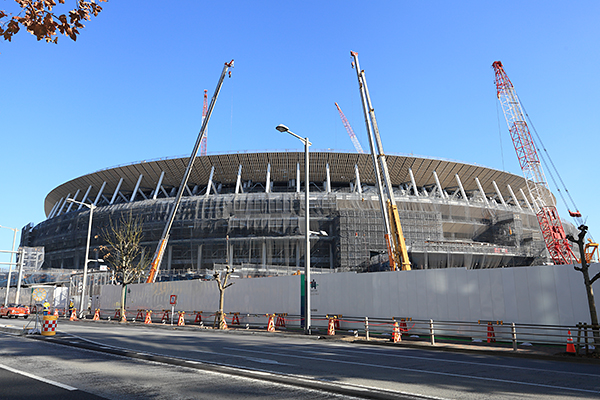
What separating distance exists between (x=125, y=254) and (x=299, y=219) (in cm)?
2866

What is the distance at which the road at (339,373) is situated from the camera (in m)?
7.66

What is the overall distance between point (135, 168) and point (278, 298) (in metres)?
56.5

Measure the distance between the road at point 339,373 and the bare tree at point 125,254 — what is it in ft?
76.0

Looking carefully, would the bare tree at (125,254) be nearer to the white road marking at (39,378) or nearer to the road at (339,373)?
the road at (339,373)

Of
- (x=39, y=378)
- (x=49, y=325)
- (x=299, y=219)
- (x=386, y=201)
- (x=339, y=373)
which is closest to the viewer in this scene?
(x=39, y=378)

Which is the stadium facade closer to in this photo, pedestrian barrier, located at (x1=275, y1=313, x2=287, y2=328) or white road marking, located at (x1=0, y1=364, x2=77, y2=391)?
pedestrian barrier, located at (x1=275, y1=313, x2=287, y2=328)

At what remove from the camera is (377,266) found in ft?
186

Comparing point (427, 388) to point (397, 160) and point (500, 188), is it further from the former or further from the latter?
point (500, 188)

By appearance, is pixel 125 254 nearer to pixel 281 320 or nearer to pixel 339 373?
pixel 281 320

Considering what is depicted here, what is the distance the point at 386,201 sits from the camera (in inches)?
1610

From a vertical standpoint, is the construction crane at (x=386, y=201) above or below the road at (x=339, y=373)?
above

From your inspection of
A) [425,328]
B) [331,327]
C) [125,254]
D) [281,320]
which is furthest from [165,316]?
[425,328]

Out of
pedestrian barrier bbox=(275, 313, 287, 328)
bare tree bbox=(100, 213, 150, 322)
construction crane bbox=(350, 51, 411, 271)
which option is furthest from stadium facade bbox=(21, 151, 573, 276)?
pedestrian barrier bbox=(275, 313, 287, 328)

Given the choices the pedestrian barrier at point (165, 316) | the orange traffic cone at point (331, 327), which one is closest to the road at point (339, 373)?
the orange traffic cone at point (331, 327)
